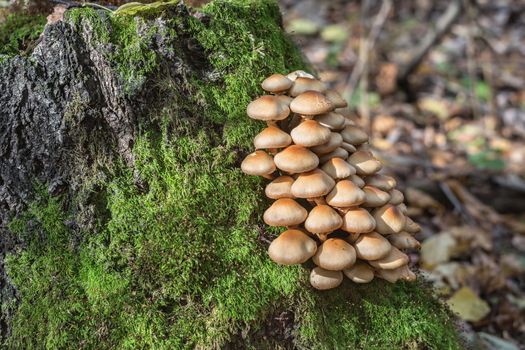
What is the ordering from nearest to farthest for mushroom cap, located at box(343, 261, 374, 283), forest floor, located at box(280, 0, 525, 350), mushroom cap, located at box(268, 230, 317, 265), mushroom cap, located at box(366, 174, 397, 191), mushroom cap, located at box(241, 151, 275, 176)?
mushroom cap, located at box(268, 230, 317, 265), mushroom cap, located at box(241, 151, 275, 176), mushroom cap, located at box(343, 261, 374, 283), mushroom cap, located at box(366, 174, 397, 191), forest floor, located at box(280, 0, 525, 350)

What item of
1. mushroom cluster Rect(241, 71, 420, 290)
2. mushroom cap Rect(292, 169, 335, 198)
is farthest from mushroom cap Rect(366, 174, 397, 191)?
mushroom cap Rect(292, 169, 335, 198)

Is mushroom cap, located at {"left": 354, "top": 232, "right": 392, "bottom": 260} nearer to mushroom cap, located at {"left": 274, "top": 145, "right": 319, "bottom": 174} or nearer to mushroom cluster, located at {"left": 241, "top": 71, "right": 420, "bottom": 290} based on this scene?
mushroom cluster, located at {"left": 241, "top": 71, "right": 420, "bottom": 290}

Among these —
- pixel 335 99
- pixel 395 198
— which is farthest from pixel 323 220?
pixel 335 99

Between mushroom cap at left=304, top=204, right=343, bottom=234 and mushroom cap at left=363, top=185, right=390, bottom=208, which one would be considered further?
mushroom cap at left=363, top=185, right=390, bottom=208

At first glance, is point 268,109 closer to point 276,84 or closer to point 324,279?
point 276,84

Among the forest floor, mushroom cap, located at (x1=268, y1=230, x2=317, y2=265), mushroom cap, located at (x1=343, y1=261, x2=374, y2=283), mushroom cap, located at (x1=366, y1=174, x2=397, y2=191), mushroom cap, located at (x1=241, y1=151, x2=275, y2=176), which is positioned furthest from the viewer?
the forest floor

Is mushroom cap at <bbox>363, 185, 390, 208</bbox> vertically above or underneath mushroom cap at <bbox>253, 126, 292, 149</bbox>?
underneath
